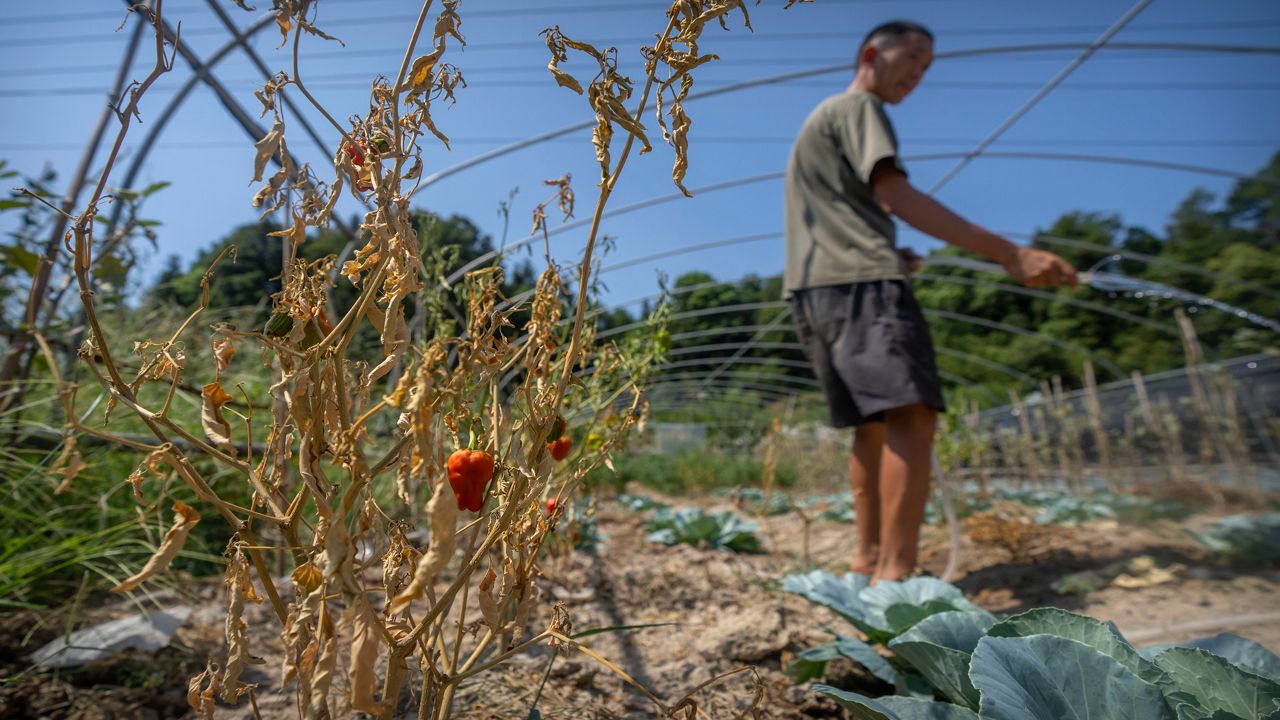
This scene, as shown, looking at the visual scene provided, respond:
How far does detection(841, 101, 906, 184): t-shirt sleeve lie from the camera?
2127 millimetres

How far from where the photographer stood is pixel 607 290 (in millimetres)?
1192

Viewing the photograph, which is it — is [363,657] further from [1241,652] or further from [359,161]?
[1241,652]

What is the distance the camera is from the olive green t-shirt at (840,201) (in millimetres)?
2150

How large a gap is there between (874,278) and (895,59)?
2.96 feet

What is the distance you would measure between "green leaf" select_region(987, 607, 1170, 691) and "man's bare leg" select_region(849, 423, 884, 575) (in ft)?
4.21

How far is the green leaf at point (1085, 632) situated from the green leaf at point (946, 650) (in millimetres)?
54

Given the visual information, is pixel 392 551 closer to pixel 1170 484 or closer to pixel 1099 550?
pixel 1099 550

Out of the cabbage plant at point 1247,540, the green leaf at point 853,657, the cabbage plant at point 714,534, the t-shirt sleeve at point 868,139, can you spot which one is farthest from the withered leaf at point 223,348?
the cabbage plant at point 1247,540

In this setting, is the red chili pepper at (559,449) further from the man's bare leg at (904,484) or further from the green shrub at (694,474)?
the green shrub at (694,474)

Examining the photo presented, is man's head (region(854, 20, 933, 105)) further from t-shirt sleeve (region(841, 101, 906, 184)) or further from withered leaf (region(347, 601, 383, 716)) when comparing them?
withered leaf (region(347, 601, 383, 716))

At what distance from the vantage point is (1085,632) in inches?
34.1

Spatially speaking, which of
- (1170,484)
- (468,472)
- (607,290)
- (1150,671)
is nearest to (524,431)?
(468,472)

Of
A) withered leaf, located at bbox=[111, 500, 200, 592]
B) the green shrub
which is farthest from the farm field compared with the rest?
the green shrub

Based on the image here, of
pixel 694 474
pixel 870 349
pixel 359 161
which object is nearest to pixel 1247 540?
pixel 870 349
